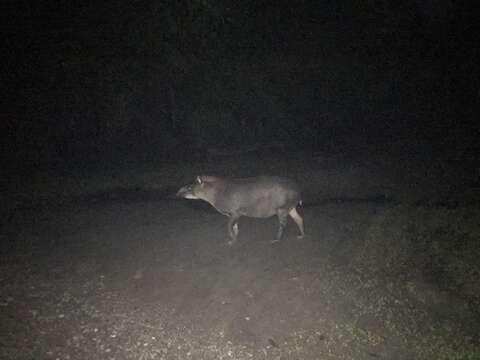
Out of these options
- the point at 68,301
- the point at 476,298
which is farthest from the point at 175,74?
the point at 476,298

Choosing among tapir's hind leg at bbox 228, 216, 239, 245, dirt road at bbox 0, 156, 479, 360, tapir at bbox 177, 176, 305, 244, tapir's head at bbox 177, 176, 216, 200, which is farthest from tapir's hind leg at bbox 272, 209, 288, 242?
tapir's head at bbox 177, 176, 216, 200

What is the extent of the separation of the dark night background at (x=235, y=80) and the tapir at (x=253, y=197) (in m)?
6.41

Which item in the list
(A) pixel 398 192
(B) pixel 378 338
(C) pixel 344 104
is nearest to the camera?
(B) pixel 378 338

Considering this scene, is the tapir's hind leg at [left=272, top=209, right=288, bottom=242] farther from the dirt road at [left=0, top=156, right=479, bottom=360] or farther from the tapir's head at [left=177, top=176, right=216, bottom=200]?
the tapir's head at [left=177, top=176, right=216, bottom=200]

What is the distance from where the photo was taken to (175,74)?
59.8 ft

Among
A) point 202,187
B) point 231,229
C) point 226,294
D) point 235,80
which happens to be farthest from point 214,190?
point 235,80

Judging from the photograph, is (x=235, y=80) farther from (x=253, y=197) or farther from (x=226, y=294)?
(x=226, y=294)

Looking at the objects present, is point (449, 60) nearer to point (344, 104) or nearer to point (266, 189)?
point (344, 104)

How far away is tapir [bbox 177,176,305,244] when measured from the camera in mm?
8883

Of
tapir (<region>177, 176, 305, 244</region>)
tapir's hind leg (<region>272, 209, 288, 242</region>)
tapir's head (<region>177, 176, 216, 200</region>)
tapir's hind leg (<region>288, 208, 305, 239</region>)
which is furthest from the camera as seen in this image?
tapir's head (<region>177, 176, 216, 200</region>)

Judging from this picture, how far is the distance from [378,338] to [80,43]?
14.9 m

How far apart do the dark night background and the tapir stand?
641 centimetres

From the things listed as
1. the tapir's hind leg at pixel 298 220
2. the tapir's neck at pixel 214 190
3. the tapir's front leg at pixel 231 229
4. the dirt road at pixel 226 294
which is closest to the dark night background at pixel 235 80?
the tapir's neck at pixel 214 190

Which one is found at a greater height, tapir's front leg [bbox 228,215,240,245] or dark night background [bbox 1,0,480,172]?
dark night background [bbox 1,0,480,172]
